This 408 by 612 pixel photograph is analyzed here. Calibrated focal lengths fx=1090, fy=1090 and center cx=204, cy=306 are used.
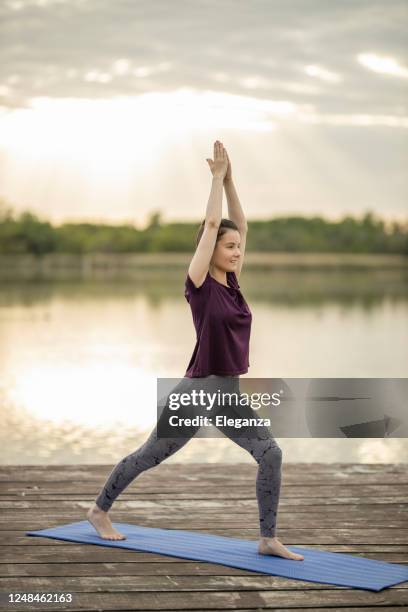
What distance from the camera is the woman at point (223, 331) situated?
151 inches

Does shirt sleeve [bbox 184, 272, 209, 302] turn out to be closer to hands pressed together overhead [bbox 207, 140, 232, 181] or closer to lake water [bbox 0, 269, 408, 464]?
hands pressed together overhead [bbox 207, 140, 232, 181]

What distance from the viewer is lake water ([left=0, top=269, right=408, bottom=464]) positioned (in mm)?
8750

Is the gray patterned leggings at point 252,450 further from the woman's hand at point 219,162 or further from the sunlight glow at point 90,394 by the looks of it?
the sunlight glow at point 90,394

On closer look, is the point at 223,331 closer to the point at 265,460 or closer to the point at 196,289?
the point at 196,289

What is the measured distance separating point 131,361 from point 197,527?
11786 mm

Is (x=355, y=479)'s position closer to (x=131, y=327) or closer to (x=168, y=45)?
(x=131, y=327)

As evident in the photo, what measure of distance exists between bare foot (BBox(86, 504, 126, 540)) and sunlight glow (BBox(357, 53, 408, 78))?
3702 cm

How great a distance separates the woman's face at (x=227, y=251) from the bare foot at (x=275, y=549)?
39.9 inches

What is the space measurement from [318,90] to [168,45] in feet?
41.1

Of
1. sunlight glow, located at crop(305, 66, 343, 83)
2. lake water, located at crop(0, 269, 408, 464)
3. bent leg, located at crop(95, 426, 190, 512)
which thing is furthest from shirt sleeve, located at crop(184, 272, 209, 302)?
sunlight glow, located at crop(305, 66, 343, 83)

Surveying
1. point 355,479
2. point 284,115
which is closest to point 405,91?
point 284,115

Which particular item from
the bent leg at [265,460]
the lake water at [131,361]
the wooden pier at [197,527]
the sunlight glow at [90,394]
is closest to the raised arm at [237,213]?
the bent leg at [265,460]

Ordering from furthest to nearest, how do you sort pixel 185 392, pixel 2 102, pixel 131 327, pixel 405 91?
pixel 405 91, pixel 2 102, pixel 131 327, pixel 185 392

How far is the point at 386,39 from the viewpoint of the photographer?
150ft
